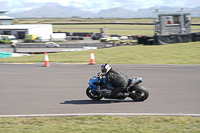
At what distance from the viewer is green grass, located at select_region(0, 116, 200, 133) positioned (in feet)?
19.8

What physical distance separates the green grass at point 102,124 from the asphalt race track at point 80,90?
2.56 ft

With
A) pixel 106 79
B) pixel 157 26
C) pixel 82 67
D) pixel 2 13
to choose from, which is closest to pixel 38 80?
pixel 82 67

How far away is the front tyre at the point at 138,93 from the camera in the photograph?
8688 millimetres

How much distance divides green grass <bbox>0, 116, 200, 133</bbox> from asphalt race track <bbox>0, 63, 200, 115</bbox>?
2.56ft

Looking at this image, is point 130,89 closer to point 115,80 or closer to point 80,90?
point 115,80

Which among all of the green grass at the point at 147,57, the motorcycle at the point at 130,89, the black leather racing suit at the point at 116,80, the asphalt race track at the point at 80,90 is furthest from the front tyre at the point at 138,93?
the green grass at the point at 147,57

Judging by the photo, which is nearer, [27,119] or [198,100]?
[27,119]

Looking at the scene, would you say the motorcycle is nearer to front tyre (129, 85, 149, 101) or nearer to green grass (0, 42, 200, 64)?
front tyre (129, 85, 149, 101)

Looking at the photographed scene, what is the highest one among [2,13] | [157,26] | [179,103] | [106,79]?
[2,13]

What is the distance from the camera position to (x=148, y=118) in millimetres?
6957

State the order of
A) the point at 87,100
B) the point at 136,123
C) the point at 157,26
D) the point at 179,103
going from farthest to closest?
the point at 157,26
the point at 87,100
the point at 179,103
the point at 136,123

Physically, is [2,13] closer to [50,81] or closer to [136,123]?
[50,81]

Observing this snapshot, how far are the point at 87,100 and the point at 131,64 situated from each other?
8.23 meters

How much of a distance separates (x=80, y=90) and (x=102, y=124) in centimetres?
418
